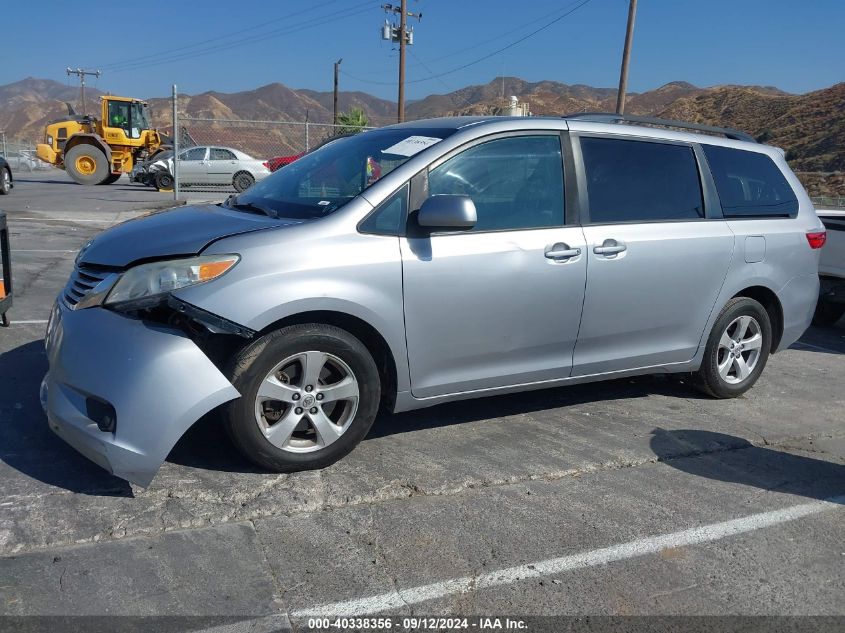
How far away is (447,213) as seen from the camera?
152 inches

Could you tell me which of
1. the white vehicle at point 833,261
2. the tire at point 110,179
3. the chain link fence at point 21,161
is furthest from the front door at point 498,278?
the chain link fence at point 21,161

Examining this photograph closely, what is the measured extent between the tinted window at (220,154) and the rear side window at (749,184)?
20905 mm

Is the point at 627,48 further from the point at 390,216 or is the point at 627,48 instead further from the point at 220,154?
the point at 390,216

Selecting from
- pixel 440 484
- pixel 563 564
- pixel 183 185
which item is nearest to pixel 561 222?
pixel 440 484

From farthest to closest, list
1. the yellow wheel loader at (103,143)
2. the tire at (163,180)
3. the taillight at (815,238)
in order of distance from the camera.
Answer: the yellow wheel loader at (103,143)
the tire at (163,180)
the taillight at (815,238)

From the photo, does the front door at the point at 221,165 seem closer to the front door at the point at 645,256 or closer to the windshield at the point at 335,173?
the windshield at the point at 335,173

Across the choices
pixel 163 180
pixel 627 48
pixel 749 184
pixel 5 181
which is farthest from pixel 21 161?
pixel 749 184

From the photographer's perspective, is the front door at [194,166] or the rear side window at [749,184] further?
the front door at [194,166]

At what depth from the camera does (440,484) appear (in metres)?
3.86

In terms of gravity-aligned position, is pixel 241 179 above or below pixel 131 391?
above

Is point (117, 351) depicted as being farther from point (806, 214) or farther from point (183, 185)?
point (183, 185)

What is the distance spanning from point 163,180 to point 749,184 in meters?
21.3

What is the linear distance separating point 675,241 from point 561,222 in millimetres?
876

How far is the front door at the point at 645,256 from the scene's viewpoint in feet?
15.1
